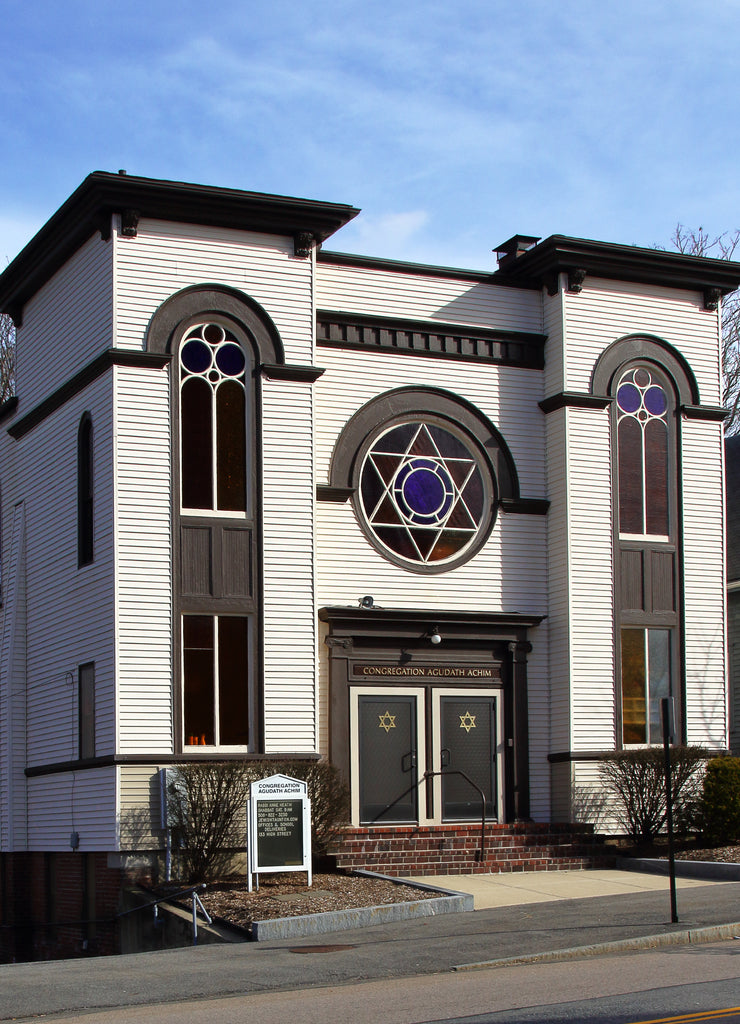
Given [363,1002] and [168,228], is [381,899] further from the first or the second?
[168,228]

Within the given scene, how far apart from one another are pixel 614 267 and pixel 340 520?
653 cm

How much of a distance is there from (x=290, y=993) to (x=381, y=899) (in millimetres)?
5036

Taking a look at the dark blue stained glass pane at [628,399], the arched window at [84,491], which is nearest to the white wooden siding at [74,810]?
the arched window at [84,491]

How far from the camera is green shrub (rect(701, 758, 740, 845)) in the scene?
68.0 ft

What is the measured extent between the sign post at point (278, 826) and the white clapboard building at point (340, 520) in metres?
2.13

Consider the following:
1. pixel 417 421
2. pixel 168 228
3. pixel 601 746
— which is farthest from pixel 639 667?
pixel 168 228

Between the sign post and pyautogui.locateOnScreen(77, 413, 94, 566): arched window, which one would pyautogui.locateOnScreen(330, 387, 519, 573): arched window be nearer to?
pyautogui.locateOnScreen(77, 413, 94, 566): arched window

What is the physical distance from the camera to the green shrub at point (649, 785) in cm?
2152

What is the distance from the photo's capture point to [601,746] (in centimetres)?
2241

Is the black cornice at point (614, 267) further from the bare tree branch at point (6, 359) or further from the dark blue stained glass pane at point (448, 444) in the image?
the bare tree branch at point (6, 359)

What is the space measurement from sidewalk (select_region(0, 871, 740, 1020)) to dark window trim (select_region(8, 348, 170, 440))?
28.7 ft

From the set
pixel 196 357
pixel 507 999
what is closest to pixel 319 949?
pixel 507 999

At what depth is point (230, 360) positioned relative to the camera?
68.4ft

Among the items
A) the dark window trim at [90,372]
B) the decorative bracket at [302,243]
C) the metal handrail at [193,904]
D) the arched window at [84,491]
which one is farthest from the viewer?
the decorative bracket at [302,243]
